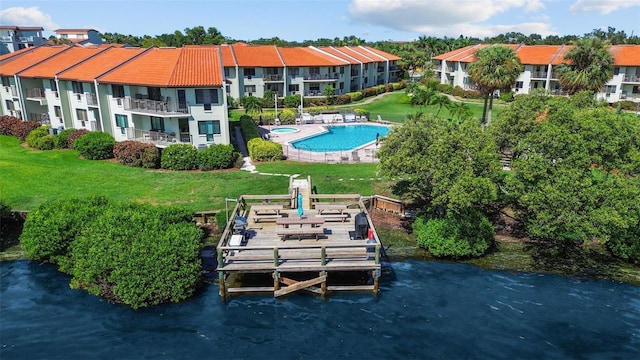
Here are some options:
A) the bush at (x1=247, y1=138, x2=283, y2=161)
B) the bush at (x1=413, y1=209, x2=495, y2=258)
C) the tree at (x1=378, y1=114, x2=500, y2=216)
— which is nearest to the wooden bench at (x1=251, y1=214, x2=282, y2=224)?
the tree at (x1=378, y1=114, x2=500, y2=216)

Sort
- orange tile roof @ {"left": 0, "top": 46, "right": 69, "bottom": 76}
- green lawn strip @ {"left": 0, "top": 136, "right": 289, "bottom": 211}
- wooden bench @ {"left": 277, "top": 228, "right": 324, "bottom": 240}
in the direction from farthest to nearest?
orange tile roof @ {"left": 0, "top": 46, "right": 69, "bottom": 76} < green lawn strip @ {"left": 0, "top": 136, "right": 289, "bottom": 211} < wooden bench @ {"left": 277, "top": 228, "right": 324, "bottom": 240}

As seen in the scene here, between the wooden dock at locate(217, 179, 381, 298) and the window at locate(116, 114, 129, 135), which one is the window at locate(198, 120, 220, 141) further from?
the wooden dock at locate(217, 179, 381, 298)

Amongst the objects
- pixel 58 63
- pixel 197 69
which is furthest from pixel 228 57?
pixel 197 69

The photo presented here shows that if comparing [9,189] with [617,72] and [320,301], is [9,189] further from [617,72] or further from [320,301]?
[617,72]

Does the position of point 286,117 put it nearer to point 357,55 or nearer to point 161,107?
→ point 161,107

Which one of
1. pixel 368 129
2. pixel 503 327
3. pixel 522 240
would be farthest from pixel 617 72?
pixel 503 327

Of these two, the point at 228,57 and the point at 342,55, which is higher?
the point at 342,55
